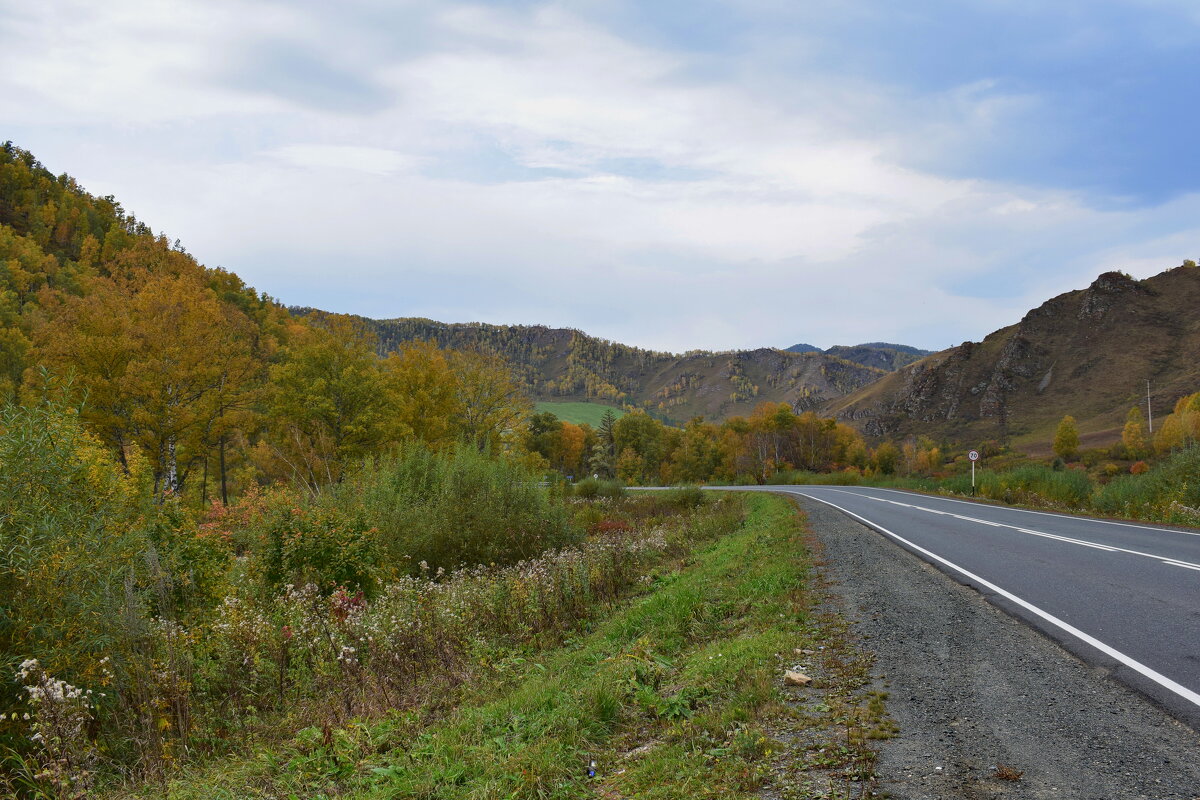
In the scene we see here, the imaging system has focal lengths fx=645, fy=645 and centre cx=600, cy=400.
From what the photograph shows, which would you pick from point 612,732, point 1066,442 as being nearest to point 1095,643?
point 612,732

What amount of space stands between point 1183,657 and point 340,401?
3357 cm

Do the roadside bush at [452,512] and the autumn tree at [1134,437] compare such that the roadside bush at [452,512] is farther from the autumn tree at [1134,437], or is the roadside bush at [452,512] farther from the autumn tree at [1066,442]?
the autumn tree at [1066,442]

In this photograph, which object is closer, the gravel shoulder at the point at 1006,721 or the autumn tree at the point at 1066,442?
the gravel shoulder at the point at 1006,721

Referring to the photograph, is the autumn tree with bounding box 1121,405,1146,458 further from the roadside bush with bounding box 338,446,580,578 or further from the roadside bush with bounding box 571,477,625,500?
the roadside bush with bounding box 338,446,580,578

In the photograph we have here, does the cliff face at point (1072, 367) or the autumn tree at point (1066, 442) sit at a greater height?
the cliff face at point (1072, 367)

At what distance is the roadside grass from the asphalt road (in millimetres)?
2151

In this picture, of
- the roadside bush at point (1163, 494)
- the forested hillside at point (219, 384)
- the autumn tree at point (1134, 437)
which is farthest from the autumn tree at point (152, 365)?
the autumn tree at point (1134, 437)

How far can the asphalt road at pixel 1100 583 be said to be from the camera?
5375 millimetres

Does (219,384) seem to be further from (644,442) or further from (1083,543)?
(644,442)

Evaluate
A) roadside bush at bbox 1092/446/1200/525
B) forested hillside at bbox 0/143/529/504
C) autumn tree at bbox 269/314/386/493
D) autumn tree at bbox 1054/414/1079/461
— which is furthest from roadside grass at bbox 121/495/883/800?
autumn tree at bbox 1054/414/1079/461

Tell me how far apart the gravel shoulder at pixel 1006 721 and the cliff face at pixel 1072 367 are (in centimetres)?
15211

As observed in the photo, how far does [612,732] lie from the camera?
5320 millimetres

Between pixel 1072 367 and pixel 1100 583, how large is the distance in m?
187

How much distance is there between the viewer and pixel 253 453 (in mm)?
44062
